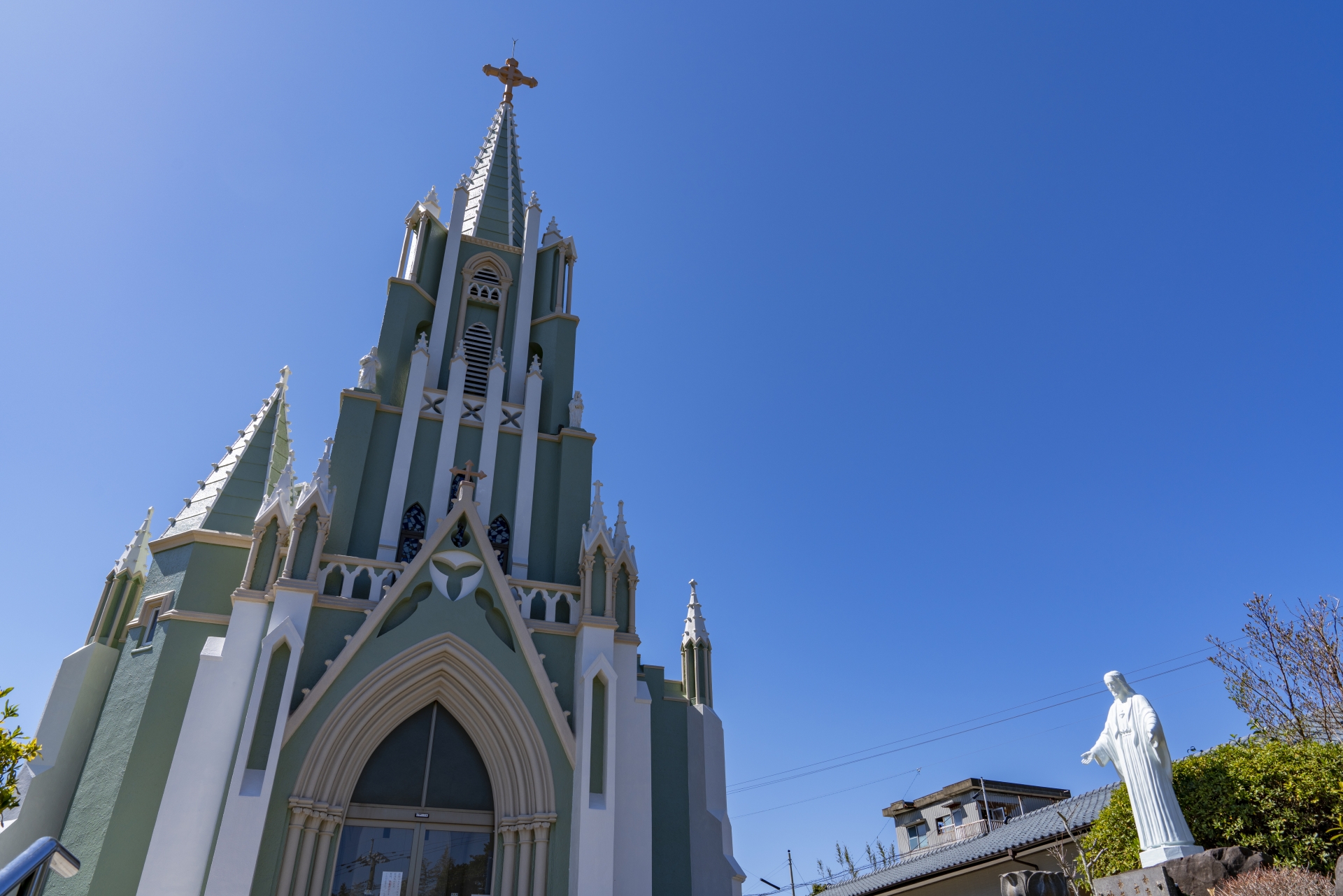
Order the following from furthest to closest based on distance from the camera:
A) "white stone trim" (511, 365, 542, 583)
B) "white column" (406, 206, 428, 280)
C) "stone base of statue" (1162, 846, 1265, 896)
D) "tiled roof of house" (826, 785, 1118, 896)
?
"white column" (406, 206, 428, 280) → "tiled roof of house" (826, 785, 1118, 896) → "white stone trim" (511, 365, 542, 583) → "stone base of statue" (1162, 846, 1265, 896)

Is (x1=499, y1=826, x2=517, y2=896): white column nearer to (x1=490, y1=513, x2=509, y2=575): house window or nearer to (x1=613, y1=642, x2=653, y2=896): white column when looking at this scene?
(x1=613, y1=642, x2=653, y2=896): white column

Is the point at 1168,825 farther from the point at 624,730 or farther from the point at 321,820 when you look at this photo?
the point at 321,820

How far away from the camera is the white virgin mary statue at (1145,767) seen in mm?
10227

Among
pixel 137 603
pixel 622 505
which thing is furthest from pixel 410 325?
pixel 137 603

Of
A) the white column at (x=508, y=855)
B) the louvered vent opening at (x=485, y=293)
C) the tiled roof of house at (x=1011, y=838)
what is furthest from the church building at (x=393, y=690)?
the tiled roof of house at (x=1011, y=838)

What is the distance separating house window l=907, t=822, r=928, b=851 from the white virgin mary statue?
3161 centimetres

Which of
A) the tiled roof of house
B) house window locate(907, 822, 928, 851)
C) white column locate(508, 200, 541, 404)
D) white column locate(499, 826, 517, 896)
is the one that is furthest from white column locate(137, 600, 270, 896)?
house window locate(907, 822, 928, 851)

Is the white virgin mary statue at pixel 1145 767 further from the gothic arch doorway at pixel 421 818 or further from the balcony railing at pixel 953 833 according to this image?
the balcony railing at pixel 953 833

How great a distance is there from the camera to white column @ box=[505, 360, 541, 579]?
1786 cm

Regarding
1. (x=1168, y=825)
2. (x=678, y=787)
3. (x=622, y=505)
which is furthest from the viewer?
(x=622, y=505)

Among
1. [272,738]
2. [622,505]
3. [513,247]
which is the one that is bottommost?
[272,738]

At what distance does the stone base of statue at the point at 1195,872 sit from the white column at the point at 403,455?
13122mm

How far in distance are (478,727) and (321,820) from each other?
9.09ft

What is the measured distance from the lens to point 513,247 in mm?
23016
